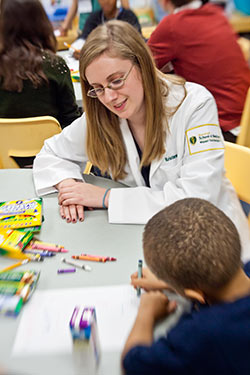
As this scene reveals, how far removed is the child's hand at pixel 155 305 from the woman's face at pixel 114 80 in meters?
0.63

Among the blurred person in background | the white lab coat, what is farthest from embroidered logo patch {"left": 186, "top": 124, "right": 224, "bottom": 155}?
the blurred person in background

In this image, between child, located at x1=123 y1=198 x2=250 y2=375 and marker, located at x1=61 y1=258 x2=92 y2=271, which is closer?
child, located at x1=123 y1=198 x2=250 y2=375

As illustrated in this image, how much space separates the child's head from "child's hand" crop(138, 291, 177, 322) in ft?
0.25

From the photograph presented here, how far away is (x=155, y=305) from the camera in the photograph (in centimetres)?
77

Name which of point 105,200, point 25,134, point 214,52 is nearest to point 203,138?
point 105,200

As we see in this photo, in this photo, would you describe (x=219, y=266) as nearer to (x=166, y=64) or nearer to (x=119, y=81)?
(x=119, y=81)

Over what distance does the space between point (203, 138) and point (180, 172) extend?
0.14 m

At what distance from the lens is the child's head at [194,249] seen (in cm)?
67

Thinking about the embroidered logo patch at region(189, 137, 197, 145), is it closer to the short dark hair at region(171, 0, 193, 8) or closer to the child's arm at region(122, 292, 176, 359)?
the child's arm at region(122, 292, 176, 359)

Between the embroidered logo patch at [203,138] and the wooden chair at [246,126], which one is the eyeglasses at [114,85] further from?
the wooden chair at [246,126]

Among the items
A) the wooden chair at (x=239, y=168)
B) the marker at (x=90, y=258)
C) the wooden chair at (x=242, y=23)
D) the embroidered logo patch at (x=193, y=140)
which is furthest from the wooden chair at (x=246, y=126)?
the wooden chair at (x=242, y=23)

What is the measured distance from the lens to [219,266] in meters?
0.68

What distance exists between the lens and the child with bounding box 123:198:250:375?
56 centimetres

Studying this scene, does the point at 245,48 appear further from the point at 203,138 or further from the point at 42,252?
the point at 42,252
